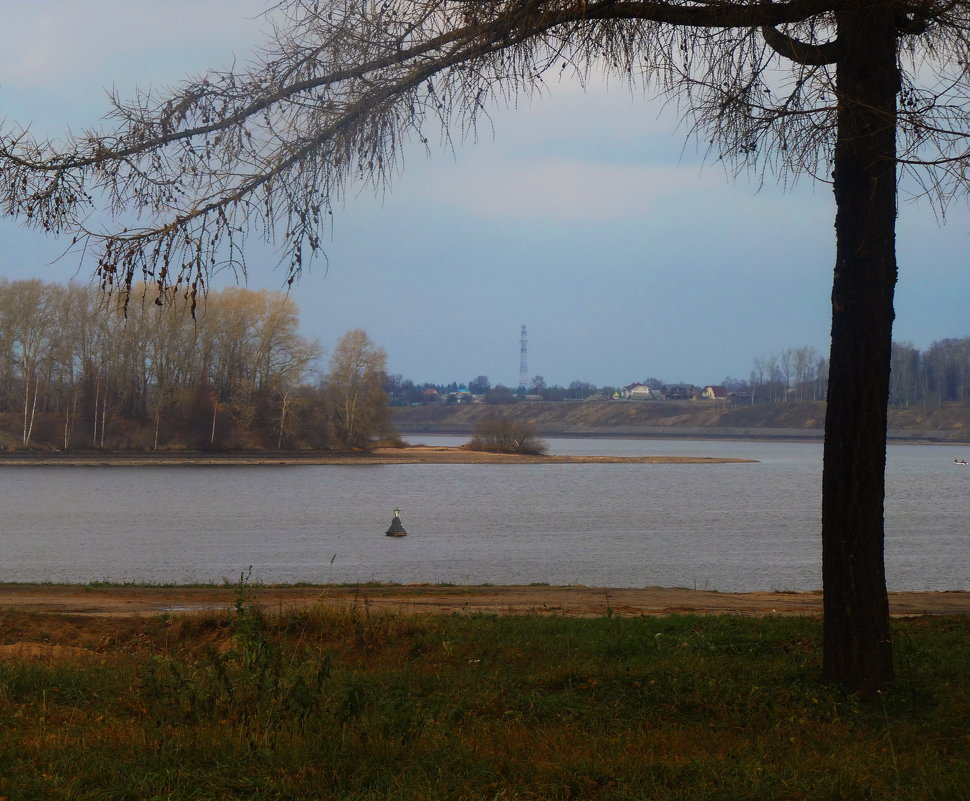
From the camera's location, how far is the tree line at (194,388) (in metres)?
76.4

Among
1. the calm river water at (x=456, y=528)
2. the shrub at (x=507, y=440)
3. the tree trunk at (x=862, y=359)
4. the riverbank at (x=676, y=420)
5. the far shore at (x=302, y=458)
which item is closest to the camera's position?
the tree trunk at (x=862, y=359)

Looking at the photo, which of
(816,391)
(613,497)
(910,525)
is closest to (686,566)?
(910,525)

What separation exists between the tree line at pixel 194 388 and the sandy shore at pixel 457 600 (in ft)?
191

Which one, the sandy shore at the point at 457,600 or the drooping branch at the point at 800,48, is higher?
the drooping branch at the point at 800,48

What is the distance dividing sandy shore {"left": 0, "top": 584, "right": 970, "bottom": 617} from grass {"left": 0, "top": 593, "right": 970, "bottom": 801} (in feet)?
14.4

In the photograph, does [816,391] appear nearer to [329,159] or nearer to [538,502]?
[538,502]

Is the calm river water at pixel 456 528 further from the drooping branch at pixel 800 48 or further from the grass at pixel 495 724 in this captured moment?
the drooping branch at pixel 800 48

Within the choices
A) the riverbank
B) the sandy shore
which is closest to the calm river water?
the sandy shore

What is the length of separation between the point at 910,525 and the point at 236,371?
191ft

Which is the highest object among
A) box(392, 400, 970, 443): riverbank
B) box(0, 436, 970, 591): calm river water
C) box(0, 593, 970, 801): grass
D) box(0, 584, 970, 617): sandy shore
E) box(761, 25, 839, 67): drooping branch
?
box(761, 25, 839, 67): drooping branch

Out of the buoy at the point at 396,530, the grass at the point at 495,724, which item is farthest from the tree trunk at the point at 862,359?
the buoy at the point at 396,530

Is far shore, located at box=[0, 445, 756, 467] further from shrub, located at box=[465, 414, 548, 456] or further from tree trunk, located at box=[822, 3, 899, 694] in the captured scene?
tree trunk, located at box=[822, 3, 899, 694]

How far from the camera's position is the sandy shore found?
13195 millimetres

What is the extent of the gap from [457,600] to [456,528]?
69.0ft
